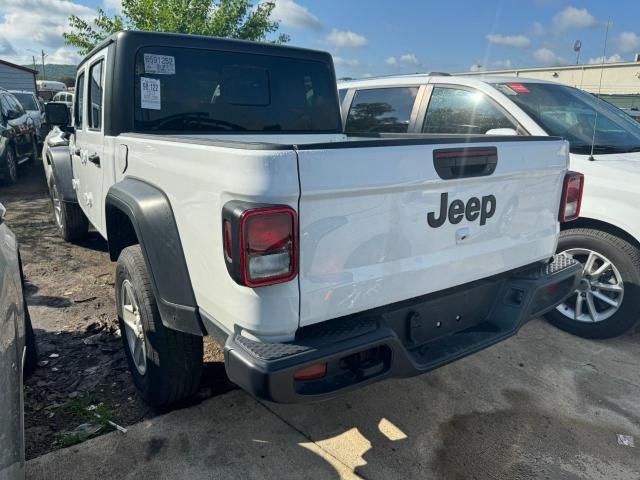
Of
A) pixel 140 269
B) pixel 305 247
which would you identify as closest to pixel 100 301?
pixel 140 269

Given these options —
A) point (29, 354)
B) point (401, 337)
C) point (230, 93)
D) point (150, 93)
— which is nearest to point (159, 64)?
point (150, 93)

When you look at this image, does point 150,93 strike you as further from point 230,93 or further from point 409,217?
point 409,217

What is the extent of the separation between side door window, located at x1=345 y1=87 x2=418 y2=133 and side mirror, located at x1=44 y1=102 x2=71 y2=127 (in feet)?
8.69

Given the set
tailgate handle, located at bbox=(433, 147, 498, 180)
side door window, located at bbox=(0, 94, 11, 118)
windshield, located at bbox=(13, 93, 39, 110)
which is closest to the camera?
tailgate handle, located at bbox=(433, 147, 498, 180)

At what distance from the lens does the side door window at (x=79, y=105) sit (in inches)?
170

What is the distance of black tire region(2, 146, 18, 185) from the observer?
8.88 m

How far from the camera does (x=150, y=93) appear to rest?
317 centimetres

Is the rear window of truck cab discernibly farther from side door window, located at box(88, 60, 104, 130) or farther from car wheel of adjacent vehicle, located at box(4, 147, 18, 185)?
car wheel of adjacent vehicle, located at box(4, 147, 18, 185)

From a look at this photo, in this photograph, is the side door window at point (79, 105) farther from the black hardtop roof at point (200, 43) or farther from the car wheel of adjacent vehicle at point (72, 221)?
the car wheel of adjacent vehicle at point (72, 221)

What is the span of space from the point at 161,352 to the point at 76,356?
1.24 m

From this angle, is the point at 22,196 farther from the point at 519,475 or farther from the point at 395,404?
the point at 519,475

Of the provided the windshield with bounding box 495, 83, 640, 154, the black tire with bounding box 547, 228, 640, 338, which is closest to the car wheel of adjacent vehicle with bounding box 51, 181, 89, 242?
the windshield with bounding box 495, 83, 640, 154

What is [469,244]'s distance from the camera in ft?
7.80

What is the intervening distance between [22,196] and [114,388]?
22.9 feet
